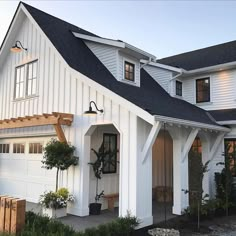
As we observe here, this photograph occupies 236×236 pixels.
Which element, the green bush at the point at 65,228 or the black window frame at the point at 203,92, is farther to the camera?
the black window frame at the point at 203,92

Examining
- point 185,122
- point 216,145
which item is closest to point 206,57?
point 216,145

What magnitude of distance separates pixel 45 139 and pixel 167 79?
6468mm

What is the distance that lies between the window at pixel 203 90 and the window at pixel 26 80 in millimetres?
7343

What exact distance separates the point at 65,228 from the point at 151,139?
9.63ft

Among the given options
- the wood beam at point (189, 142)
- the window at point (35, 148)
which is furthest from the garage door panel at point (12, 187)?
the wood beam at point (189, 142)

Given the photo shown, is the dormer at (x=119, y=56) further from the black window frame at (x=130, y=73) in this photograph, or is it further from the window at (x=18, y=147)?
the window at (x=18, y=147)

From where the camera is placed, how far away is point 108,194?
9.90 m

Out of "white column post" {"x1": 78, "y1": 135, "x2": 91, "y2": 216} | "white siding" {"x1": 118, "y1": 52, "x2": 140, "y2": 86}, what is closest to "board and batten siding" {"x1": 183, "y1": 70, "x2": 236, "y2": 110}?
"white siding" {"x1": 118, "y1": 52, "x2": 140, "y2": 86}

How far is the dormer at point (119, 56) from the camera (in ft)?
35.4

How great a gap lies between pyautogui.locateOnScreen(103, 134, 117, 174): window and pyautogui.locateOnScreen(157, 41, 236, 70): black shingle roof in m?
6.04

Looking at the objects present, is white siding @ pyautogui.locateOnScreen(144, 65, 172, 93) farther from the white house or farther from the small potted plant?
the small potted plant

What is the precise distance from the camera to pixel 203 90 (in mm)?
13500

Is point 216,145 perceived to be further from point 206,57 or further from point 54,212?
point 54,212

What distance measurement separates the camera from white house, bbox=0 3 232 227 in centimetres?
781
